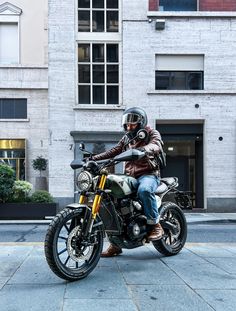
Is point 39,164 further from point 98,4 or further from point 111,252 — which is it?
point 111,252

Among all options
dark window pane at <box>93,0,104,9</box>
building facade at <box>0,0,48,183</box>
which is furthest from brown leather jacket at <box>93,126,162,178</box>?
building facade at <box>0,0,48,183</box>

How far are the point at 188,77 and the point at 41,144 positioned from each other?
9.30 meters

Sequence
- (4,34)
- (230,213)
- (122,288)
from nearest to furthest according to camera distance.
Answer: (122,288) → (230,213) → (4,34)

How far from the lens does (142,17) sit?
1920 centimetres

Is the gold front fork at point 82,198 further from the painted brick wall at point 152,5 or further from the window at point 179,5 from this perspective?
the window at point 179,5

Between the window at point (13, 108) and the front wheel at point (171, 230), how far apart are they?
19.1m

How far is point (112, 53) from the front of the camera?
19.6m

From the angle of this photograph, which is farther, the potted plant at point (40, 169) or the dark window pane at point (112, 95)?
the potted plant at point (40, 169)

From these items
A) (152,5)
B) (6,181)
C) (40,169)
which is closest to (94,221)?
(6,181)

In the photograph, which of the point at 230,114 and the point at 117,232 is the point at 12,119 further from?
the point at 117,232

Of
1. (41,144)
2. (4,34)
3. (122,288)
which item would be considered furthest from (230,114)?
(122,288)

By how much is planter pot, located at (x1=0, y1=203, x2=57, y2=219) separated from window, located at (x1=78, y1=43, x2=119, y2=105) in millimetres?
6004

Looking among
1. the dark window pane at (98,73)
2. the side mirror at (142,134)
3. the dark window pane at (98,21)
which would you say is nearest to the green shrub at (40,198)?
the dark window pane at (98,73)

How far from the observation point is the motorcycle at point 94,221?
426cm
